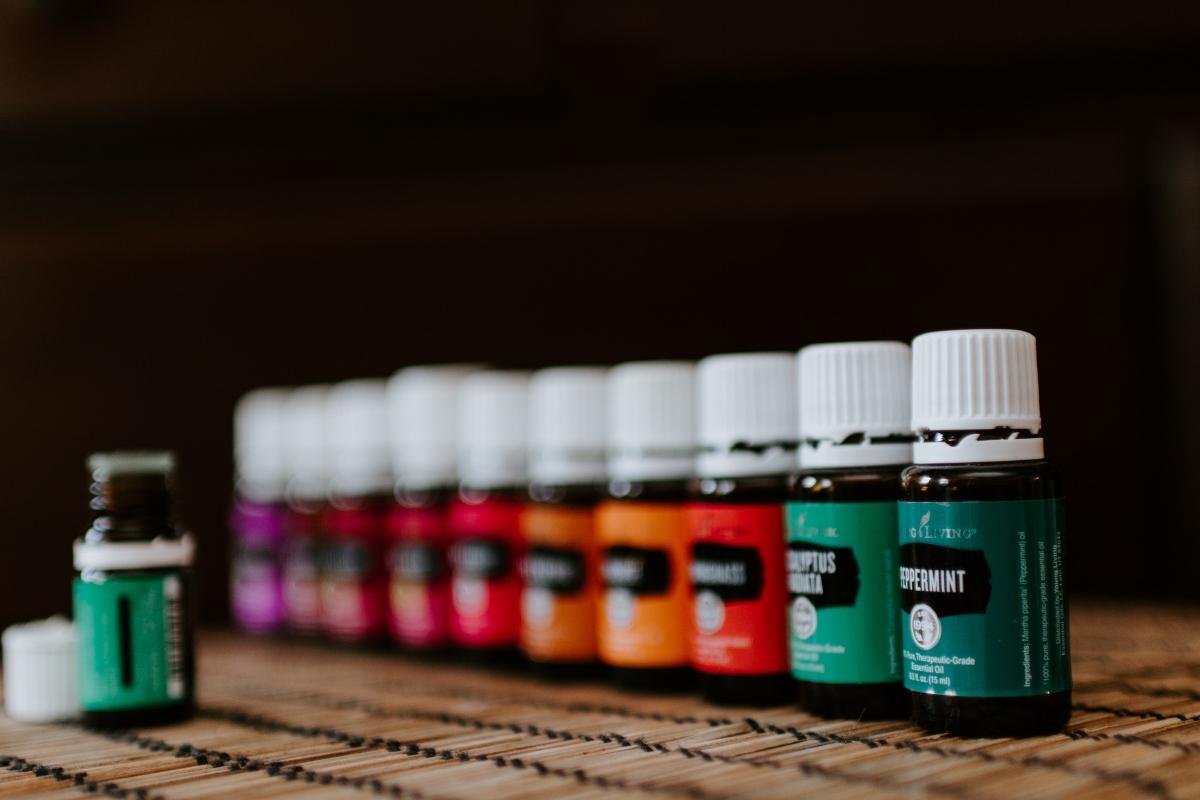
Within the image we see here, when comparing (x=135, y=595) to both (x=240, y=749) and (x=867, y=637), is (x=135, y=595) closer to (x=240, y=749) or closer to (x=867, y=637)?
(x=240, y=749)

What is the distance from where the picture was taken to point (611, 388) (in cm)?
85

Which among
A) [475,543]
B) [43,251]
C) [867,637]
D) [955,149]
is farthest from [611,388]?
[43,251]

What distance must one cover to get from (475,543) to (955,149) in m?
0.59

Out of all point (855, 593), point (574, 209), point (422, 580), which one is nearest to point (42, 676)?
point (422, 580)

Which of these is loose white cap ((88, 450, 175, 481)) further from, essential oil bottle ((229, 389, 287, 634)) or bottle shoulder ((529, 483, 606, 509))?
essential oil bottle ((229, 389, 287, 634))

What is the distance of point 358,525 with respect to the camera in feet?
3.34

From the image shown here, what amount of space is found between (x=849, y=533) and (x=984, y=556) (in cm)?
9

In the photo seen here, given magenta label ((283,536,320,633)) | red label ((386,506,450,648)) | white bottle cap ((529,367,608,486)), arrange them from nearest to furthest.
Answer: white bottle cap ((529,367,608,486)) < red label ((386,506,450,648)) < magenta label ((283,536,320,633))

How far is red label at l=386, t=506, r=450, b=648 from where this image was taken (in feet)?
3.10

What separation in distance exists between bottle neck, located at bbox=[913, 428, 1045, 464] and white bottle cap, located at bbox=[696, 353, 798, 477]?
0.43 ft

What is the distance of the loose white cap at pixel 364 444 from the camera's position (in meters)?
1.04

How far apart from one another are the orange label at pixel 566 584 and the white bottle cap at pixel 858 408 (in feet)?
0.69

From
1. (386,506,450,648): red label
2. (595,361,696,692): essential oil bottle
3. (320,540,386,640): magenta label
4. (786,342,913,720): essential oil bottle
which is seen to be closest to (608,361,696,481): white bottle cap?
(595,361,696,692): essential oil bottle

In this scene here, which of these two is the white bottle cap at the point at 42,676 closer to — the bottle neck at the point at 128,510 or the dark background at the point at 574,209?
the bottle neck at the point at 128,510
